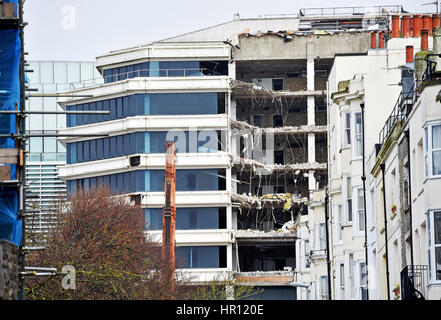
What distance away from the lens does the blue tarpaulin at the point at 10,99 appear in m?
39.3

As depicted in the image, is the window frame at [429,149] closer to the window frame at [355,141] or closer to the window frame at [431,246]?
the window frame at [431,246]

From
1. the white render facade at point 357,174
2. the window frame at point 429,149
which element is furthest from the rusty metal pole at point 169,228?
the window frame at point 429,149

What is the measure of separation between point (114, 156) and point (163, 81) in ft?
24.8

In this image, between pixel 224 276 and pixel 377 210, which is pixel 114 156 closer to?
pixel 224 276

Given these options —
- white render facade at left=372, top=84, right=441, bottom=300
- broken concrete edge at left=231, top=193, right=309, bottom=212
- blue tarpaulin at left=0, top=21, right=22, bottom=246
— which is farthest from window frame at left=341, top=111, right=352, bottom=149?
broken concrete edge at left=231, top=193, right=309, bottom=212

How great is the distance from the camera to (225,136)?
113 metres

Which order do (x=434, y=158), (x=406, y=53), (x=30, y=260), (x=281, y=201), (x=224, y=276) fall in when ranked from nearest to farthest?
(x=434, y=158) < (x=406, y=53) < (x=30, y=260) < (x=224, y=276) < (x=281, y=201)

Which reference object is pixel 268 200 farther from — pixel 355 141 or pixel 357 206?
pixel 357 206

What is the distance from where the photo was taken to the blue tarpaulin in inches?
1547

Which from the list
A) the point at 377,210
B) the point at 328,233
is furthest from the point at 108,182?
the point at 377,210

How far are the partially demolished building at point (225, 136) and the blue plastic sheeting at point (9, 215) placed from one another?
2580 inches

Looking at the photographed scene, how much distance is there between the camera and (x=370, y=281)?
56938mm

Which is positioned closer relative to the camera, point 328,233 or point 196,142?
point 328,233
